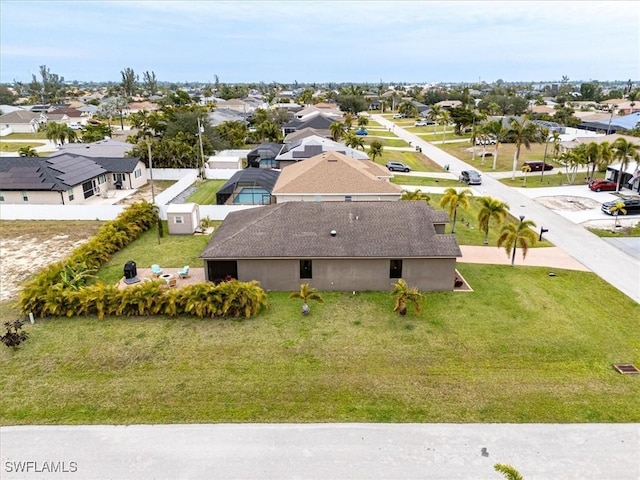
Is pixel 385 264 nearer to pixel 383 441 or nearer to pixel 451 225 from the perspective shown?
pixel 383 441

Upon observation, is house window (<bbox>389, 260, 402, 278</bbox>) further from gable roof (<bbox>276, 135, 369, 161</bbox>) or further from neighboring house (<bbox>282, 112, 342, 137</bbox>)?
neighboring house (<bbox>282, 112, 342, 137</bbox>)

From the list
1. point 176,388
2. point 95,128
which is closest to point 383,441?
point 176,388

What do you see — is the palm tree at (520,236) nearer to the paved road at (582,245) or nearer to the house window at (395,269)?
the paved road at (582,245)

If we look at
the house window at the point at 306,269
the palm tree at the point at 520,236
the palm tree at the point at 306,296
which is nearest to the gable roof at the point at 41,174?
the house window at the point at 306,269

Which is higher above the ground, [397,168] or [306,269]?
[397,168]

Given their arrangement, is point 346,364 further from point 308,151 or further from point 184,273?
point 308,151

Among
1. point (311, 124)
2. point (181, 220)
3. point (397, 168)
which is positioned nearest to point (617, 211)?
point (397, 168)

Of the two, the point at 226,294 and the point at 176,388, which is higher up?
the point at 226,294
